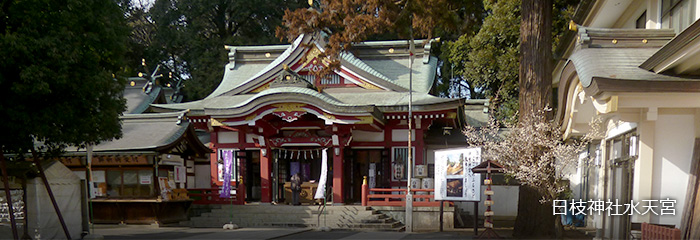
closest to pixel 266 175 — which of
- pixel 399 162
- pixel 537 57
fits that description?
pixel 399 162

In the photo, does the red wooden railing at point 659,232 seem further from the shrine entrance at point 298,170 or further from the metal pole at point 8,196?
the shrine entrance at point 298,170

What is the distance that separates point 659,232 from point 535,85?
246 inches

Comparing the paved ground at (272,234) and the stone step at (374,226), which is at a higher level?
the paved ground at (272,234)

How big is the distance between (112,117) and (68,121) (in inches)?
39.8

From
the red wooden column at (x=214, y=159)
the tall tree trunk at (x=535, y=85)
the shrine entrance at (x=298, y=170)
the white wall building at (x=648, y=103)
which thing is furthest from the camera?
the red wooden column at (x=214, y=159)

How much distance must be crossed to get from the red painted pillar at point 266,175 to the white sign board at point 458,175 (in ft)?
25.0

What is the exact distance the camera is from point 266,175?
21609 millimetres

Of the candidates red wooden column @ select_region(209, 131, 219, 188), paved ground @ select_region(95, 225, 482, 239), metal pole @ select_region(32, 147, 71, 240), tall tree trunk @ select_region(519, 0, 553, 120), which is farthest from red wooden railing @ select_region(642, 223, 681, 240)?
red wooden column @ select_region(209, 131, 219, 188)

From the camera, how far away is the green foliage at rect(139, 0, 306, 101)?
33531 millimetres

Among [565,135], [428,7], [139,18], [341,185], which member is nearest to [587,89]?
[565,135]

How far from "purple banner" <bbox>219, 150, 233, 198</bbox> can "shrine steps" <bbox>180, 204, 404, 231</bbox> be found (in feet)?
1.67

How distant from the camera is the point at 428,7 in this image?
14.3m

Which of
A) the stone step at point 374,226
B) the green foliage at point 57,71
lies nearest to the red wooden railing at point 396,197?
the stone step at point 374,226

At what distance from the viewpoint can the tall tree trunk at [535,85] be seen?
13.3 metres
